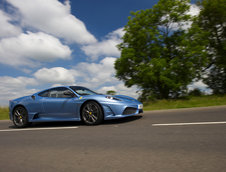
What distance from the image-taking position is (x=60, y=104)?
6102 mm

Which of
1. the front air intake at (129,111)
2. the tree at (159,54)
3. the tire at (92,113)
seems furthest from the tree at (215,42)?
the tire at (92,113)

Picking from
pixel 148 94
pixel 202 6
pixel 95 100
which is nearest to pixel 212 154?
pixel 95 100

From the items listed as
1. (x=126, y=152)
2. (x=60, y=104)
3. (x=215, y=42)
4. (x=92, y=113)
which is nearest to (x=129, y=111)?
(x=92, y=113)

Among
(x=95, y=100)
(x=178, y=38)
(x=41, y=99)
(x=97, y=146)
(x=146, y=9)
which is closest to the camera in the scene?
(x=97, y=146)

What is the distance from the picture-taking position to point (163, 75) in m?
13.1

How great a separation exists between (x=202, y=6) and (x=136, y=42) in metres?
8.54

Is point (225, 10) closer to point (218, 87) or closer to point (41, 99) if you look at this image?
point (218, 87)

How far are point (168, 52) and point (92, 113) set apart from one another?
11328 millimetres

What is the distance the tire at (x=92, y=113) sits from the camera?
562 centimetres

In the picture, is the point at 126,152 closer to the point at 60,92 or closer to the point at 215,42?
the point at 60,92

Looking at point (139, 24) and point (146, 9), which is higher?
point (146, 9)

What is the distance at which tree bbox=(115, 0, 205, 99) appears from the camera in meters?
13.5

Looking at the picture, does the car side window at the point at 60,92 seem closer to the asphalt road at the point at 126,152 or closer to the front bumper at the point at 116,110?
the front bumper at the point at 116,110

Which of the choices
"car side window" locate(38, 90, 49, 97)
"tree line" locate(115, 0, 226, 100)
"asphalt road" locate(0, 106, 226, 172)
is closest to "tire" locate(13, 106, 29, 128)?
"car side window" locate(38, 90, 49, 97)
